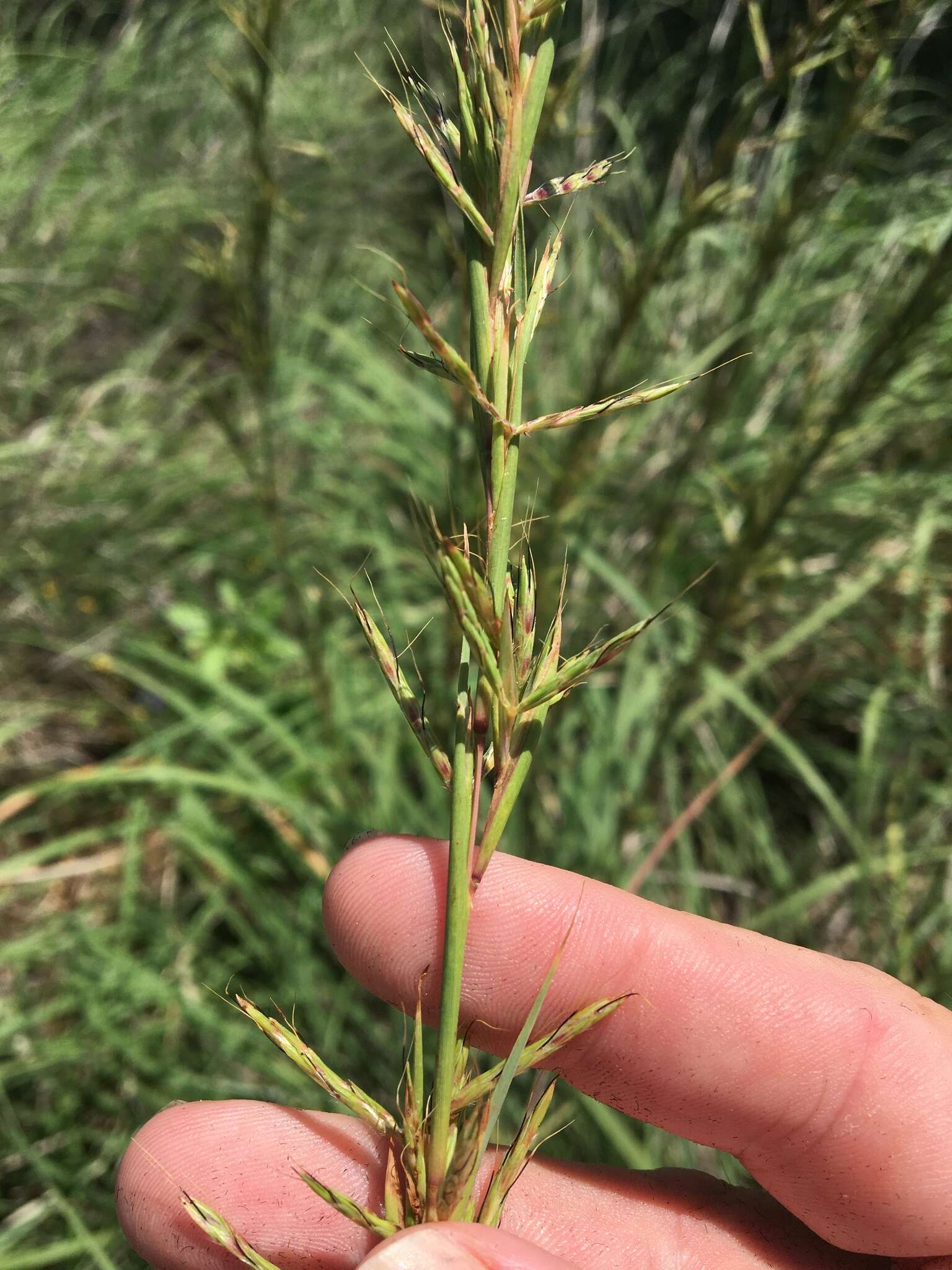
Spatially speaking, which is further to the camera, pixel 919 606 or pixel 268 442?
pixel 919 606

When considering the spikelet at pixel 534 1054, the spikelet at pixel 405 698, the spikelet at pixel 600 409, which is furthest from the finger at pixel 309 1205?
the spikelet at pixel 600 409

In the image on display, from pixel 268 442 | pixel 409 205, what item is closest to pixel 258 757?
pixel 268 442

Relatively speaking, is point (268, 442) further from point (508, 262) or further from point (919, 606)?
point (919, 606)

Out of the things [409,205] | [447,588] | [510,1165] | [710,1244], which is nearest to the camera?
[447,588]

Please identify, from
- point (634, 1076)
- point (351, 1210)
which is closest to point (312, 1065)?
point (351, 1210)

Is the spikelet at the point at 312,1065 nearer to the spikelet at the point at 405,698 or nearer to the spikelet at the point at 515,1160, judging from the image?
the spikelet at the point at 515,1160

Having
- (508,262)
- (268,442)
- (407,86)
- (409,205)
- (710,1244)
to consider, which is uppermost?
(409,205)

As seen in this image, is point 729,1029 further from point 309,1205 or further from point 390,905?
point 309,1205
